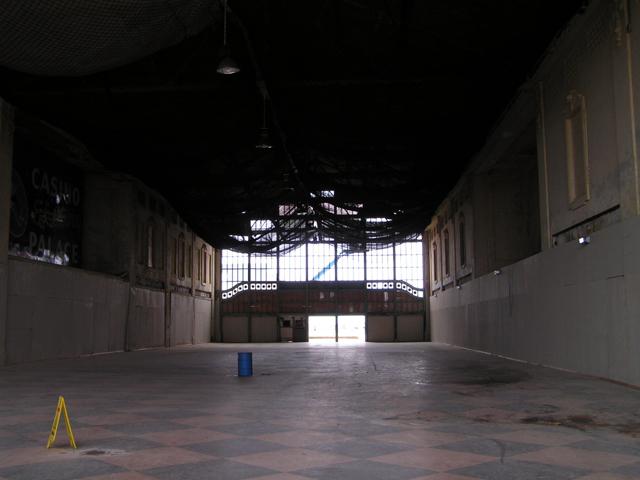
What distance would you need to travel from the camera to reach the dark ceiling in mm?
8406

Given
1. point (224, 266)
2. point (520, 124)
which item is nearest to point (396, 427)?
point (520, 124)

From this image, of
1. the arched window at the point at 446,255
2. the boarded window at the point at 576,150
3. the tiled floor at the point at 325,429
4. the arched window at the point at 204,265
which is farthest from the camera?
the arched window at the point at 204,265

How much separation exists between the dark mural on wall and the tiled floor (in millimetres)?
8528

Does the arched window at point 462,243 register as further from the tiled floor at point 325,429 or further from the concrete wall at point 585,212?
the tiled floor at point 325,429

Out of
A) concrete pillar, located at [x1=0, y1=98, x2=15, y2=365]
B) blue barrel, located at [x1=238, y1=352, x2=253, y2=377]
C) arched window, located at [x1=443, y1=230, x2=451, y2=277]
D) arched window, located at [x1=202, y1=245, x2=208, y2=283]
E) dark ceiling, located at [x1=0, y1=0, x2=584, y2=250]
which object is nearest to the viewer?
dark ceiling, located at [x1=0, y1=0, x2=584, y2=250]

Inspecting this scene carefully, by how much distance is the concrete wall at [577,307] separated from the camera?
10.2 m

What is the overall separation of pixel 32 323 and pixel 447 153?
12914 mm

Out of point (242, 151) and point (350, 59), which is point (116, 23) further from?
point (242, 151)

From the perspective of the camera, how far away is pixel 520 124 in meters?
17.5

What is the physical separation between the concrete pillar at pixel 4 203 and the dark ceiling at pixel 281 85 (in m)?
2.51

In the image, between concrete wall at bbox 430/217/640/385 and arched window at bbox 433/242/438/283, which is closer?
concrete wall at bbox 430/217/640/385

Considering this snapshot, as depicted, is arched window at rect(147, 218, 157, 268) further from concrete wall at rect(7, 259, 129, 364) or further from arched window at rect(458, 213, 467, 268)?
arched window at rect(458, 213, 467, 268)

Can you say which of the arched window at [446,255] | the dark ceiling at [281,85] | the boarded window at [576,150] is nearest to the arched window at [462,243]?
the arched window at [446,255]

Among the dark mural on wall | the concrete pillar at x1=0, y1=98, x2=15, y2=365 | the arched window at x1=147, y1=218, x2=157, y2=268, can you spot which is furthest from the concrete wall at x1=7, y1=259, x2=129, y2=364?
the arched window at x1=147, y1=218, x2=157, y2=268
